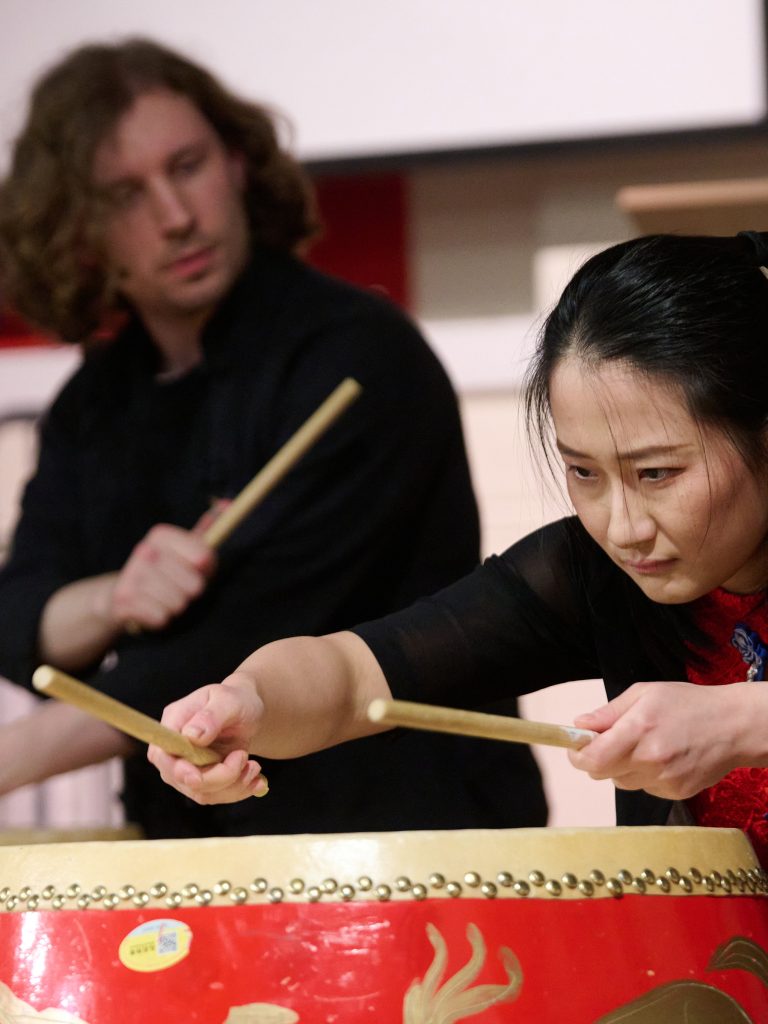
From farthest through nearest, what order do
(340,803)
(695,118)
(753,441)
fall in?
(695,118), (340,803), (753,441)

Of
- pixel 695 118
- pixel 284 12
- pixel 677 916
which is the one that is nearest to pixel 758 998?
pixel 677 916

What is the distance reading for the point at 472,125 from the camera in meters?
2.11

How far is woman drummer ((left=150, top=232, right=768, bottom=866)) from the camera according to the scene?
68cm

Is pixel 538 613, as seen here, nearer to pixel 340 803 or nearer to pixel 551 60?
pixel 340 803

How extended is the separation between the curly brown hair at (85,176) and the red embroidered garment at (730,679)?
72cm

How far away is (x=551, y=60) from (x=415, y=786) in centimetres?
126

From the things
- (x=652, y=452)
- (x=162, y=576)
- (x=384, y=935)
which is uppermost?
(x=652, y=452)

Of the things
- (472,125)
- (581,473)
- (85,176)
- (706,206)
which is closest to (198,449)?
(85,176)

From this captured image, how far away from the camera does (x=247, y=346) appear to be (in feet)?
4.12

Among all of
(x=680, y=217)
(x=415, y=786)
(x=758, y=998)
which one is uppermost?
(x=680, y=217)

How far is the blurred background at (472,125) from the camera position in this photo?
2.00m

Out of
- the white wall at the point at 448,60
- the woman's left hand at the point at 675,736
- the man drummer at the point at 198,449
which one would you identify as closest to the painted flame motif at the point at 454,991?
the woman's left hand at the point at 675,736

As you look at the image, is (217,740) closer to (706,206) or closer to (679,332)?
(679,332)

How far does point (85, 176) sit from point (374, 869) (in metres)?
0.92
